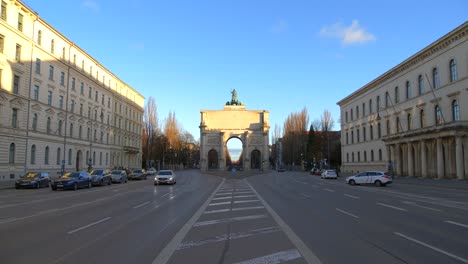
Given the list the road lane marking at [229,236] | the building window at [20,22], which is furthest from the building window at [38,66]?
the road lane marking at [229,236]

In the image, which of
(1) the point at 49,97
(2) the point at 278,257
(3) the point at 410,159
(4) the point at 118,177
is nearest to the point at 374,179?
(3) the point at 410,159

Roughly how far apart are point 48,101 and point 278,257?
159 feet

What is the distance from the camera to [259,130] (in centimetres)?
10738

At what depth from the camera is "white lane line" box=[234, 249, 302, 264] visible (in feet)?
23.7

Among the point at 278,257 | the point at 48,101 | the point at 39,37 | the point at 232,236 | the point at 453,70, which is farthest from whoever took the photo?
the point at 48,101

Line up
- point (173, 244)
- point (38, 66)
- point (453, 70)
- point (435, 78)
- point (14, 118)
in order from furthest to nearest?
1. point (435, 78)
2. point (38, 66)
3. point (453, 70)
4. point (14, 118)
5. point (173, 244)

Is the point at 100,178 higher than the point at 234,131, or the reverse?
the point at 234,131

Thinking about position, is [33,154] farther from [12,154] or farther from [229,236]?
[229,236]

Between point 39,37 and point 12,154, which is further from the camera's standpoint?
point 39,37

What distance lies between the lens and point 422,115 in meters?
52.1

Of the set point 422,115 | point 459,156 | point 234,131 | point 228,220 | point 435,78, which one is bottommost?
point 228,220

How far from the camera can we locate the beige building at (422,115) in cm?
4253

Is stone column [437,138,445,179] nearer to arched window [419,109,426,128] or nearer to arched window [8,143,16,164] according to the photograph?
arched window [419,109,426,128]

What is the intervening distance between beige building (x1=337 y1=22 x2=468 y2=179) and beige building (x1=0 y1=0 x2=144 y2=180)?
143 ft
